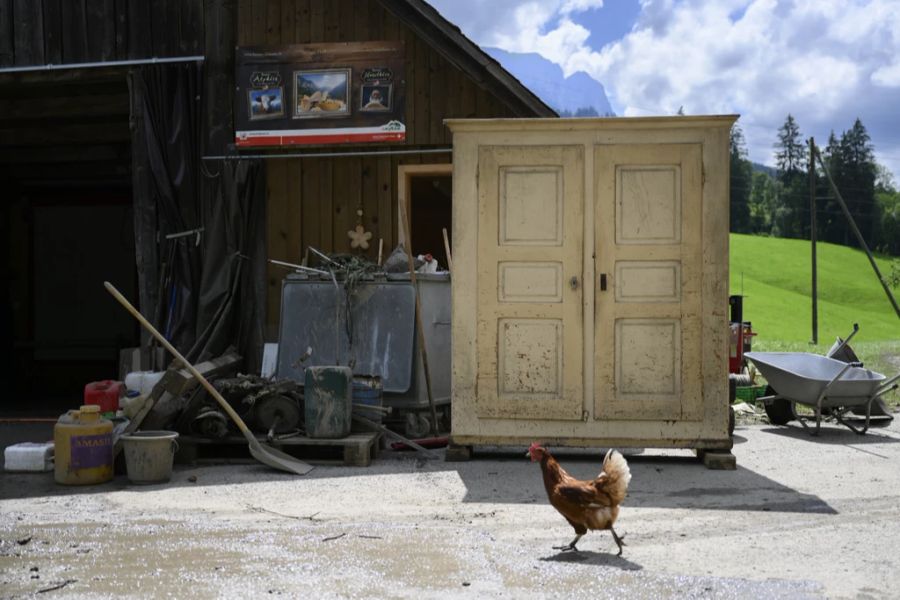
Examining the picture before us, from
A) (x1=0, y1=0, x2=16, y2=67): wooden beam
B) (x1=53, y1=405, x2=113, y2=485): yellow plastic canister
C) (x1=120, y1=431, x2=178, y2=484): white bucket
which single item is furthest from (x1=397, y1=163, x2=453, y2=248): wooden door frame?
(x1=0, y1=0, x2=16, y2=67): wooden beam

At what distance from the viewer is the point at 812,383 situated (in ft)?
31.2

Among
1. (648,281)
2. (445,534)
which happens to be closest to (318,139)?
(648,281)

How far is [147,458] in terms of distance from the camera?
702 centimetres

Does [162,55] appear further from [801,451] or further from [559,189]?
[801,451]

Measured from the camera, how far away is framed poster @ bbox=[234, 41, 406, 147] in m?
10.4

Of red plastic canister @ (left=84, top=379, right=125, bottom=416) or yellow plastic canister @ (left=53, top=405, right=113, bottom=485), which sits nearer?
yellow plastic canister @ (left=53, top=405, right=113, bottom=485)

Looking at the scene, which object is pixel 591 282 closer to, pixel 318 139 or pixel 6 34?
pixel 318 139

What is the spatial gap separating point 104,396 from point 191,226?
2498mm

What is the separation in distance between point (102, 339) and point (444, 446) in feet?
34.1

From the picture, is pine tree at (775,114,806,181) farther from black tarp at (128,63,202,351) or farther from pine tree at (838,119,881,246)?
black tarp at (128,63,202,351)

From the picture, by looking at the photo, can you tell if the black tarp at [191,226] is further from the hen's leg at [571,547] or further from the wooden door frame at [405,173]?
the hen's leg at [571,547]

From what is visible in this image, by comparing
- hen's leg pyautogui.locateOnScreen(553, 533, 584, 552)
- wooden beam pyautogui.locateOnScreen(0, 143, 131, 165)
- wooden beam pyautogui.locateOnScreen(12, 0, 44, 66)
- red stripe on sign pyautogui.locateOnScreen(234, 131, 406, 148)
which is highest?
wooden beam pyautogui.locateOnScreen(12, 0, 44, 66)

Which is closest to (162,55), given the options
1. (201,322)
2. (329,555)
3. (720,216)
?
(201,322)

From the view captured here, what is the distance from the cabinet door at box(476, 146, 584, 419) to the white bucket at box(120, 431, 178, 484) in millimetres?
2440
